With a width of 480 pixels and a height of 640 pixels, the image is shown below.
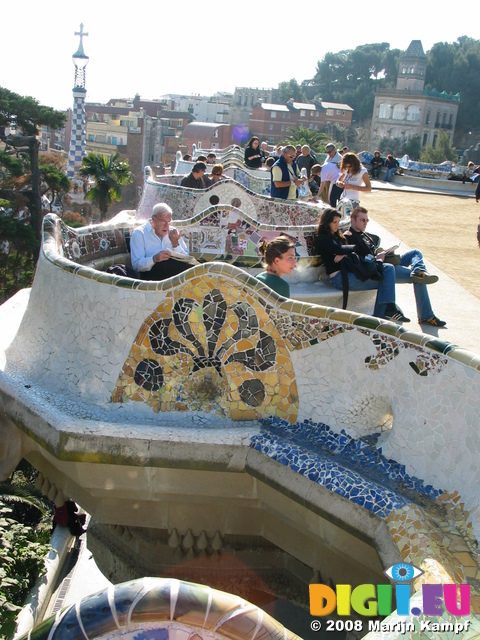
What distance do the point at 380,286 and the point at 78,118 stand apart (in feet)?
143

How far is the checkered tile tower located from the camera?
44.9 m

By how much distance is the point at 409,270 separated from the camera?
6.86m

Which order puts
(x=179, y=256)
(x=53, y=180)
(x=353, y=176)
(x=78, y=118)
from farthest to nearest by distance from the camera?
(x=78, y=118) < (x=53, y=180) < (x=353, y=176) < (x=179, y=256)

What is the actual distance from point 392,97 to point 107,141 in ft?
119

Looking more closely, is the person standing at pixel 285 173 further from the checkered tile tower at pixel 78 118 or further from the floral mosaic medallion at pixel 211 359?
the checkered tile tower at pixel 78 118

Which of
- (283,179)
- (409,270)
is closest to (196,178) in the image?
(283,179)

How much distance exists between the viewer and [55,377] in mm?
4840

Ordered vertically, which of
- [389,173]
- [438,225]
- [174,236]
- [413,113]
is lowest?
[438,225]

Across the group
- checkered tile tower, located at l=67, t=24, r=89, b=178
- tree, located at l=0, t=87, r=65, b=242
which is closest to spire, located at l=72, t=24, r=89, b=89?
checkered tile tower, located at l=67, t=24, r=89, b=178

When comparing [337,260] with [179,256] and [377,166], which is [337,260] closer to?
[179,256]

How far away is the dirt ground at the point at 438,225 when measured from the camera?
33.2 feet

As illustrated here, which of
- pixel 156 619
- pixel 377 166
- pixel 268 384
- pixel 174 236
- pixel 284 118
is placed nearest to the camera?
pixel 156 619

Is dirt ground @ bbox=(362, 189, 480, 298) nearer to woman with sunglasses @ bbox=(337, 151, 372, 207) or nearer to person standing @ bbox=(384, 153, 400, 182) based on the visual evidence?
woman with sunglasses @ bbox=(337, 151, 372, 207)

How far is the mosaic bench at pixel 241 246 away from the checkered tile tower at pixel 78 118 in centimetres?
3764
